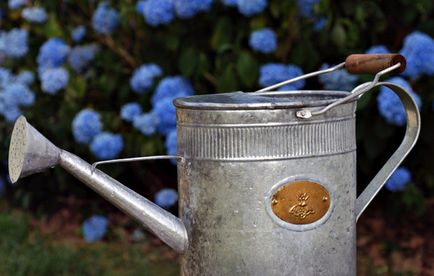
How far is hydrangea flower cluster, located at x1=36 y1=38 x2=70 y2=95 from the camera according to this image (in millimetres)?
3521

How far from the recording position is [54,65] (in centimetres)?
358

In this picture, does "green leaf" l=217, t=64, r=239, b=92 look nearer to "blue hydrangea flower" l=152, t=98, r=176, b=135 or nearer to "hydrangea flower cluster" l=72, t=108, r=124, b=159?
"blue hydrangea flower" l=152, t=98, r=176, b=135

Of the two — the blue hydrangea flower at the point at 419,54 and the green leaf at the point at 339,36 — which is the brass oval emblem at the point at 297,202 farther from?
the green leaf at the point at 339,36

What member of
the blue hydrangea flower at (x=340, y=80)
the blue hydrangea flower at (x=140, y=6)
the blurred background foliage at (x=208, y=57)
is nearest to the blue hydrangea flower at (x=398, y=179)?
the blurred background foliage at (x=208, y=57)

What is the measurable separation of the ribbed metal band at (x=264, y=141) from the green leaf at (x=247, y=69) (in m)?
1.20

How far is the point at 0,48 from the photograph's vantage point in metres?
3.86

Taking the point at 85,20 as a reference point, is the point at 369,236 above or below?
below

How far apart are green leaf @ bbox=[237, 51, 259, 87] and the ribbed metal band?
1205mm

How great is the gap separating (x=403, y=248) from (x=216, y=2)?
117cm

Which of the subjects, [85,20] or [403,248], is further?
[85,20]

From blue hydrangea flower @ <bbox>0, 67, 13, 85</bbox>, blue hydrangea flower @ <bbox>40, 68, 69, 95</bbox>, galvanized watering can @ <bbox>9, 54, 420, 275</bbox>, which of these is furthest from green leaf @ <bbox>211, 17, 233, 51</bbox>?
galvanized watering can @ <bbox>9, 54, 420, 275</bbox>

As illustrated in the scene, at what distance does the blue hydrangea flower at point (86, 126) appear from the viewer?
133 inches

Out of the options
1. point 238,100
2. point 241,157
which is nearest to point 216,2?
point 238,100

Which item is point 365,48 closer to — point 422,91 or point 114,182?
point 422,91
